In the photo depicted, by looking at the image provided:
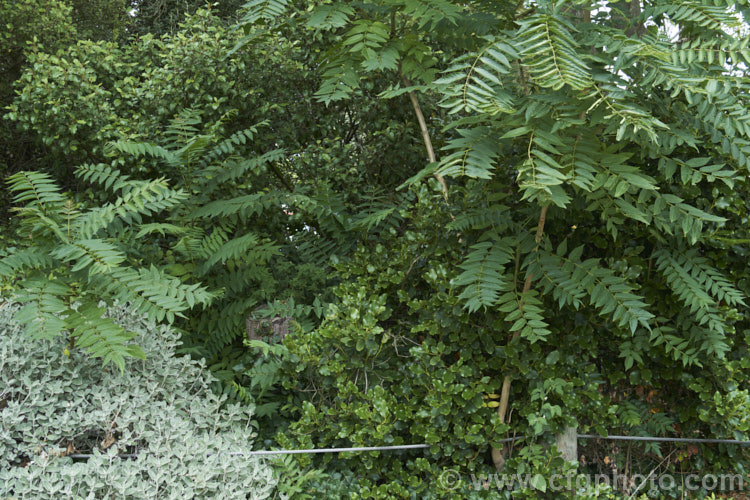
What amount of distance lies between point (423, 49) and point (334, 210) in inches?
60.4

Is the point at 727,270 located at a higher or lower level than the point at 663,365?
higher

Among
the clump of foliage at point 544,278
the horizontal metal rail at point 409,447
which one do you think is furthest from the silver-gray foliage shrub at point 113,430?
the clump of foliage at point 544,278

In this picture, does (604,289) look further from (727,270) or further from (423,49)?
(423,49)

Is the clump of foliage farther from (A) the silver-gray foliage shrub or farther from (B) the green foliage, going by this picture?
(B) the green foliage

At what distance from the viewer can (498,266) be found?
2.62 meters

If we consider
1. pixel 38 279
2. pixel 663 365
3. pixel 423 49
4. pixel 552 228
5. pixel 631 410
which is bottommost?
pixel 631 410

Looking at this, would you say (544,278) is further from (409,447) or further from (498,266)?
(409,447)

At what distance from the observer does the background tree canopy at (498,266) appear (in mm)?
2340

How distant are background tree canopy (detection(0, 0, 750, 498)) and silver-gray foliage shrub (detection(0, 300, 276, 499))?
214 millimetres

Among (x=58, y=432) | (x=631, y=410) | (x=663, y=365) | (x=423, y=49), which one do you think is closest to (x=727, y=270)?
(x=663, y=365)

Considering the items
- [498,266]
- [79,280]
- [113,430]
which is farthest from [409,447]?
[79,280]

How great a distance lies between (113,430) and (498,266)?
1.91 metres

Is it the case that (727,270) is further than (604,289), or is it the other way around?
(727,270)

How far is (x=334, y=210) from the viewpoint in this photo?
411cm
